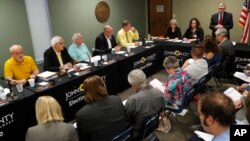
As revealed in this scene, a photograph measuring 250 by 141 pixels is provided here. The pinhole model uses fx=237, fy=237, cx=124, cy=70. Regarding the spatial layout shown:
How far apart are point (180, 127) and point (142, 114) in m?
1.26

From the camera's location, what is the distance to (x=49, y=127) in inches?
79.0

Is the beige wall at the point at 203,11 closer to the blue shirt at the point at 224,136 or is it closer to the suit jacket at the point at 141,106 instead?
the suit jacket at the point at 141,106

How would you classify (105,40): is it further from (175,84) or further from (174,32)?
(175,84)

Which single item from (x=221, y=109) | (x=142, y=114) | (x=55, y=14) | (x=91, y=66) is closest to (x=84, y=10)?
(x=55, y=14)

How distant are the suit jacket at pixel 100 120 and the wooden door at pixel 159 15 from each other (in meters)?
6.76

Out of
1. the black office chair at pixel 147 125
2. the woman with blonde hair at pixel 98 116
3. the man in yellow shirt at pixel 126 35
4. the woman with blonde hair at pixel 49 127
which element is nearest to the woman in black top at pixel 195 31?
the man in yellow shirt at pixel 126 35

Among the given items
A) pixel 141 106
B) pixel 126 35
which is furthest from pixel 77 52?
pixel 141 106

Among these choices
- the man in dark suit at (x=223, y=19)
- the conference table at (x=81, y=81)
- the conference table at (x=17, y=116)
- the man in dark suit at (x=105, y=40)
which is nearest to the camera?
the conference table at (x=17, y=116)

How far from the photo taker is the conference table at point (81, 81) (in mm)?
3047

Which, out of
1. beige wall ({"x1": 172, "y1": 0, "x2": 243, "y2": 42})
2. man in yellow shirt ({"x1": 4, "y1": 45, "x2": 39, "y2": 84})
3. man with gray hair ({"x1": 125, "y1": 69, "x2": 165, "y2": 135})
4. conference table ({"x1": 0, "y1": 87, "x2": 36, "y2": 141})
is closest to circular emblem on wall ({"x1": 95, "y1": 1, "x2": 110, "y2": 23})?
beige wall ({"x1": 172, "y1": 0, "x2": 243, "y2": 42})

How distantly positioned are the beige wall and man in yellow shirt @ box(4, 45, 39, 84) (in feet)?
19.0

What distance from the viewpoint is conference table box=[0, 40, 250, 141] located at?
120 inches

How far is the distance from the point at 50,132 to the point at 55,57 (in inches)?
95.1

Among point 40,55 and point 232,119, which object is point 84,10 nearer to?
point 40,55
